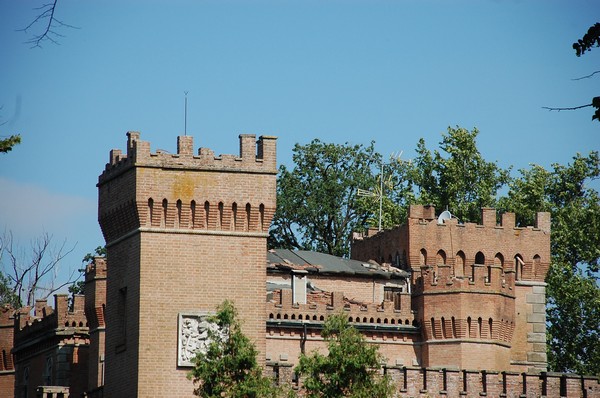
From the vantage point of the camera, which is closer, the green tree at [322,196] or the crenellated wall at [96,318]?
the crenellated wall at [96,318]

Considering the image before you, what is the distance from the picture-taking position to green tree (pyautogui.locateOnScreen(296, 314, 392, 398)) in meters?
44.7

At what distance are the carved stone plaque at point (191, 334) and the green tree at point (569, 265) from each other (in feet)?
105

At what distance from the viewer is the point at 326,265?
64562mm

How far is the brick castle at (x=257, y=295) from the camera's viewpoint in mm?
50031

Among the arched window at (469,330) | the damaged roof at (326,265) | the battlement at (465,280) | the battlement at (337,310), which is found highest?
the damaged roof at (326,265)

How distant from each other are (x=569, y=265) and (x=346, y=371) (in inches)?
1511

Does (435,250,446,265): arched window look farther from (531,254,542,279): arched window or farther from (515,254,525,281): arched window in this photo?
(531,254,542,279): arched window

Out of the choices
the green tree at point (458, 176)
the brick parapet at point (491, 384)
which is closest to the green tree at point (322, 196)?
the green tree at point (458, 176)

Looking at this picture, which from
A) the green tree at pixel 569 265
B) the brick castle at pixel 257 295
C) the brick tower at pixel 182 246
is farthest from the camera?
the green tree at pixel 569 265

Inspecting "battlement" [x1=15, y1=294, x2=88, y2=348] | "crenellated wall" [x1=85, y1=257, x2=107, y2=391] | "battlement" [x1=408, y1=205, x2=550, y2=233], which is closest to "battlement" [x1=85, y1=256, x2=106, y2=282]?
"crenellated wall" [x1=85, y1=257, x2=107, y2=391]

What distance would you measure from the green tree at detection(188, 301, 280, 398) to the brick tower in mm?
3643

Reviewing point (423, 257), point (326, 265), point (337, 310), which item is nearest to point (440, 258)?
point (423, 257)

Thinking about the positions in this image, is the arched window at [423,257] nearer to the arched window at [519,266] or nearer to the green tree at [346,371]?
the arched window at [519,266]

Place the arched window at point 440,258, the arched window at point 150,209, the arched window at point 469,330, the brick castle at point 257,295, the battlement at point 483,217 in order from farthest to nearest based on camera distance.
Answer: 1. the battlement at point 483,217
2. the arched window at point 440,258
3. the arched window at point 469,330
4. the arched window at point 150,209
5. the brick castle at point 257,295
